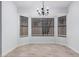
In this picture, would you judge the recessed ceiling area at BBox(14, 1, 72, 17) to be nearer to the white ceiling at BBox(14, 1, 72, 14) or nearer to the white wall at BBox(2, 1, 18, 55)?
the white ceiling at BBox(14, 1, 72, 14)

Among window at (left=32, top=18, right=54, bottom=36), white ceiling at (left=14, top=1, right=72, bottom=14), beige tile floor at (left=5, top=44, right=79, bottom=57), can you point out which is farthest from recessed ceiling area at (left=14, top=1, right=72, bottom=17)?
beige tile floor at (left=5, top=44, right=79, bottom=57)

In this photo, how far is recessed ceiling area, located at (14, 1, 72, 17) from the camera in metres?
3.89

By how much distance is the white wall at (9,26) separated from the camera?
3797 millimetres

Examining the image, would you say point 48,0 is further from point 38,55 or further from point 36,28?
point 38,55

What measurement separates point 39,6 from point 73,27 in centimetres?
135

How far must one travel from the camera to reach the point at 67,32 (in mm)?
4223

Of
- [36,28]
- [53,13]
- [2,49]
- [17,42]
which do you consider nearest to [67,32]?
[53,13]

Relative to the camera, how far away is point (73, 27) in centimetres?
438

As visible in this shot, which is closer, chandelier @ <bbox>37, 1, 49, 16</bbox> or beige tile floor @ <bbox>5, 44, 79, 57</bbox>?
beige tile floor @ <bbox>5, 44, 79, 57</bbox>

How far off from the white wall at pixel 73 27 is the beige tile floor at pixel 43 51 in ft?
0.85

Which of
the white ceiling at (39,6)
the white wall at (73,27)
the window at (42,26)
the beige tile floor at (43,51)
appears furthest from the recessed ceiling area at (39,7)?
the beige tile floor at (43,51)

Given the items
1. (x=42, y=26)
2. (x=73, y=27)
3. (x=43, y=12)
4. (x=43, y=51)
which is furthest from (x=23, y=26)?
(x=73, y=27)

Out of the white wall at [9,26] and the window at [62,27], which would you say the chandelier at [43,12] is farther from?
the white wall at [9,26]

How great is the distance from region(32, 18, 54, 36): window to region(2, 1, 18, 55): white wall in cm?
58
